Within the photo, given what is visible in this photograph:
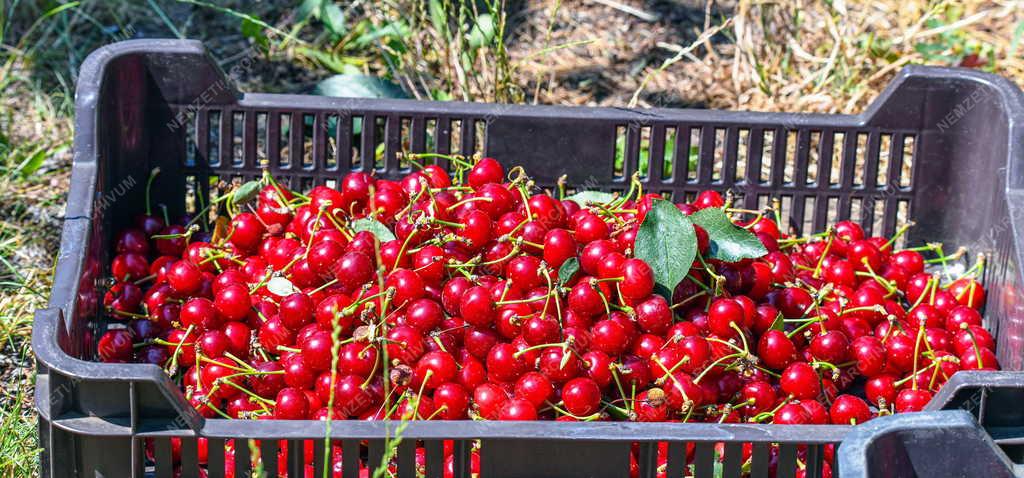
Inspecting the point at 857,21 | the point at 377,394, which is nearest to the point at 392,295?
the point at 377,394

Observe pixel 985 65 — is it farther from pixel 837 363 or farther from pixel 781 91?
pixel 837 363

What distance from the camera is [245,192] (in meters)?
1.86

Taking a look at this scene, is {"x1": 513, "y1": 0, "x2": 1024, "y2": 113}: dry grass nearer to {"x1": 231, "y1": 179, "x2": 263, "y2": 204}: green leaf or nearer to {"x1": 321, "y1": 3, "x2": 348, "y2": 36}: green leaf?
{"x1": 321, "y1": 3, "x2": 348, "y2": 36}: green leaf

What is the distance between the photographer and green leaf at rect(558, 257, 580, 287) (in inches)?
60.1

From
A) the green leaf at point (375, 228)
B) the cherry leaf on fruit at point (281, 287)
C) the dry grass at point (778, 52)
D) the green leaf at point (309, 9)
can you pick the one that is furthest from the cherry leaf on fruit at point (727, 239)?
the green leaf at point (309, 9)

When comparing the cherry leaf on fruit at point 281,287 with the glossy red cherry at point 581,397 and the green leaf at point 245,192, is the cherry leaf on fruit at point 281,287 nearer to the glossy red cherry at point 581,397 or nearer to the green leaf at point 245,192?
the green leaf at point 245,192

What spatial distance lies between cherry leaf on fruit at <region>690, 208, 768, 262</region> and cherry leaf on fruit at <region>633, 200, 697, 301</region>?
0.28 feet

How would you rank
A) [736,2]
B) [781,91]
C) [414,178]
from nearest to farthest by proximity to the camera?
[414,178], [781,91], [736,2]

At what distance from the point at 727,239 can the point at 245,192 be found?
29.8 inches

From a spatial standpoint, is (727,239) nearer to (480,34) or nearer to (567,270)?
(567,270)

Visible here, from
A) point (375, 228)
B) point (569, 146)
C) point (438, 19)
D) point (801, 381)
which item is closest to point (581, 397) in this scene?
point (801, 381)

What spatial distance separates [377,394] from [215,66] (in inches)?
29.3

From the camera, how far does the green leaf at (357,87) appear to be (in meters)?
2.45

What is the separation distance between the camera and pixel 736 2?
3.36 m
